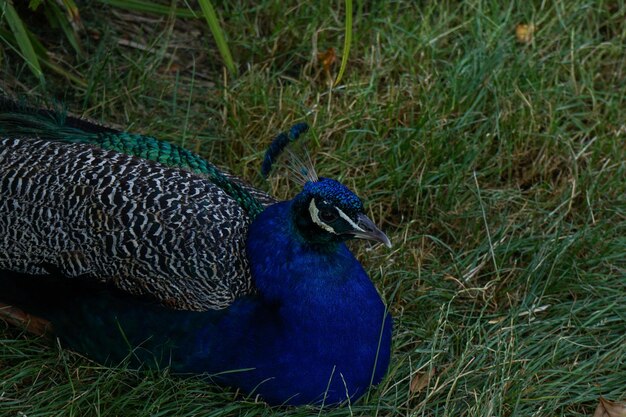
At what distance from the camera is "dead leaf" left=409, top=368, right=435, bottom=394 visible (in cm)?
275

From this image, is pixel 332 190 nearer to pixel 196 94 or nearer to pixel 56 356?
pixel 56 356

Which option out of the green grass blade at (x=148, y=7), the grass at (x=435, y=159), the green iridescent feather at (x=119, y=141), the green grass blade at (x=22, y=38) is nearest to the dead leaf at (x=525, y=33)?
the grass at (x=435, y=159)

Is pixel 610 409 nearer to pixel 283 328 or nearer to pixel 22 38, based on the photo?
pixel 283 328

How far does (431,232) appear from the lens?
134 inches

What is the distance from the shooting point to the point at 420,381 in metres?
2.78

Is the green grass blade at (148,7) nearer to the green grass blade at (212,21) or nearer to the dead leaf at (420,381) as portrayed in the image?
the green grass blade at (212,21)

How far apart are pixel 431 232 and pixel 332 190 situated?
0.93 meters

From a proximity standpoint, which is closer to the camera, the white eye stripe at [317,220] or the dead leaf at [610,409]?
the white eye stripe at [317,220]

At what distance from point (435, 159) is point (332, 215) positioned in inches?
40.5

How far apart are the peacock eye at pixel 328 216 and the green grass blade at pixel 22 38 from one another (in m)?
1.25

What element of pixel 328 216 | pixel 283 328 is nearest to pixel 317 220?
pixel 328 216

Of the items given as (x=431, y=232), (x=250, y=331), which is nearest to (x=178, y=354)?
(x=250, y=331)

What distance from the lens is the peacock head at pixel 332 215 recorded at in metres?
2.55

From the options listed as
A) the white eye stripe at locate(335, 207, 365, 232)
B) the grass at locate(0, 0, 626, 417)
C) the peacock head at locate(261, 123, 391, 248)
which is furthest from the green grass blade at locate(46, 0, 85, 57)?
the white eye stripe at locate(335, 207, 365, 232)
